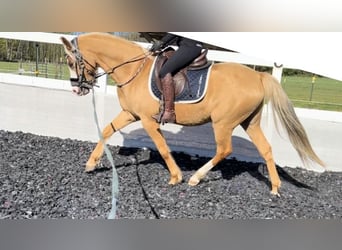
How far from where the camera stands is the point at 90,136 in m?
3.62

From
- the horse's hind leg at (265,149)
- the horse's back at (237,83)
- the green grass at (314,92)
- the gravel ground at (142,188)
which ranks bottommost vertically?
→ the gravel ground at (142,188)

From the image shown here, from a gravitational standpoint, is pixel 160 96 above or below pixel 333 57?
below

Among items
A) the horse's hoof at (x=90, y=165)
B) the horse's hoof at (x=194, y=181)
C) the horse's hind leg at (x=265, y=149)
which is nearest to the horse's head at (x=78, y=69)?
the horse's hoof at (x=90, y=165)

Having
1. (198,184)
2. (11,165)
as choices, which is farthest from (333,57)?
(11,165)

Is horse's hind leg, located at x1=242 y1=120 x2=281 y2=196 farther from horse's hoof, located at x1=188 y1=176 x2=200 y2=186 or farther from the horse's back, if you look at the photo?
horse's hoof, located at x1=188 y1=176 x2=200 y2=186

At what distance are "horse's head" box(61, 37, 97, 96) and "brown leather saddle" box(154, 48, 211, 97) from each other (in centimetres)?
40

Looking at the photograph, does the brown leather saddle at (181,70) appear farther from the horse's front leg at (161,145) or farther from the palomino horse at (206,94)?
the horse's front leg at (161,145)

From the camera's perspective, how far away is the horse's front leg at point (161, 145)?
2633 mm

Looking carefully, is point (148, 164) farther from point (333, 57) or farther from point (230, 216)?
point (333, 57)

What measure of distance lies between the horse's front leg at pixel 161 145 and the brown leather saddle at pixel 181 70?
9.5 inches

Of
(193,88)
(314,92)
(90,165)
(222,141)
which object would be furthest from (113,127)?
(314,92)

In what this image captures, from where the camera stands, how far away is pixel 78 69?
2473mm

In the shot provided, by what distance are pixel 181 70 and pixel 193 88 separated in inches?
5.1

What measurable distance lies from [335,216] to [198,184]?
85cm
